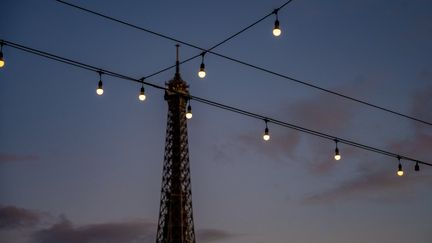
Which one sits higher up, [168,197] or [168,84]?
[168,84]

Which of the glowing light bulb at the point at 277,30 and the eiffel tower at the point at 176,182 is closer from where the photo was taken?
the glowing light bulb at the point at 277,30

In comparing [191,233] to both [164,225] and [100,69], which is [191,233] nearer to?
[164,225]

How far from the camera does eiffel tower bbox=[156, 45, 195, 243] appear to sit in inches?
2931

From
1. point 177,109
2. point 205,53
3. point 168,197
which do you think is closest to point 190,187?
point 168,197

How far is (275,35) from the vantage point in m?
14.0

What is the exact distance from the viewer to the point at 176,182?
76875mm

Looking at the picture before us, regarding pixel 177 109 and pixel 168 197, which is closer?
pixel 168 197

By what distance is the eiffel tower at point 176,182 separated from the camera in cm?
7444

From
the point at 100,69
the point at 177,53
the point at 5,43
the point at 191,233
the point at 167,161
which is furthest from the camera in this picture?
the point at 177,53

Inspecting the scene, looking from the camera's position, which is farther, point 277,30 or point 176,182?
point 176,182

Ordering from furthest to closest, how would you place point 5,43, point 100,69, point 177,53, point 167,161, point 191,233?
point 177,53, point 167,161, point 191,233, point 100,69, point 5,43

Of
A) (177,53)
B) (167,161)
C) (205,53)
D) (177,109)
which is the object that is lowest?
(205,53)

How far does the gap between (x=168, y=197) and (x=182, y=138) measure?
882cm

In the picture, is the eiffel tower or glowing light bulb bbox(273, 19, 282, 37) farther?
the eiffel tower
